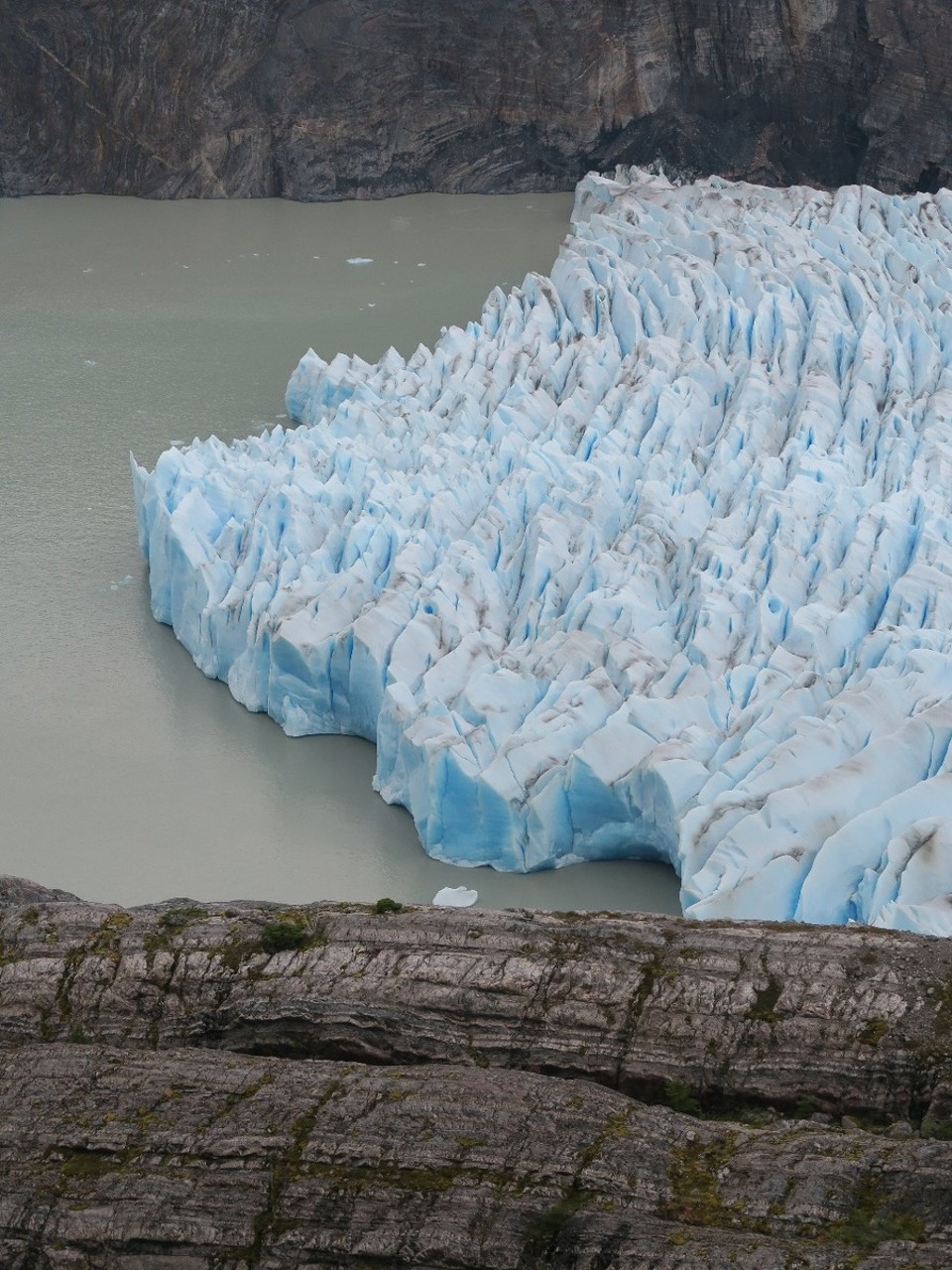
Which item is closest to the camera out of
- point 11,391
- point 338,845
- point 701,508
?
point 338,845

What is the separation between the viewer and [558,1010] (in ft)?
12.0

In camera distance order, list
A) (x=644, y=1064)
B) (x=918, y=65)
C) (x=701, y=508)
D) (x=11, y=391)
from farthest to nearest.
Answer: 1. (x=918, y=65)
2. (x=11, y=391)
3. (x=701, y=508)
4. (x=644, y=1064)

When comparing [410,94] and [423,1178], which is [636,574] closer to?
[423,1178]

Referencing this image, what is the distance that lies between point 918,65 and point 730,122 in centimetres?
219

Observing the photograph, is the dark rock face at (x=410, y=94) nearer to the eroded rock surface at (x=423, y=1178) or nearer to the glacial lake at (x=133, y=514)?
the glacial lake at (x=133, y=514)

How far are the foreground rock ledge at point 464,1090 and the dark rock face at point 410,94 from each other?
1517cm

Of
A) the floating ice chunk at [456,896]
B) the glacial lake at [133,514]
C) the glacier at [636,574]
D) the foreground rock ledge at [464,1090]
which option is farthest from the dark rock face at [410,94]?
the foreground rock ledge at [464,1090]

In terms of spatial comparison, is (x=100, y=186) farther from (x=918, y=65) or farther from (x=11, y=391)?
(x=918, y=65)

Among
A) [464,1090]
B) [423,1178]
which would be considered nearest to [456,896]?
[464,1090]

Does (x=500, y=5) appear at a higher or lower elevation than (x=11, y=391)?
higher

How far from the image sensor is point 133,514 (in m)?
10.0

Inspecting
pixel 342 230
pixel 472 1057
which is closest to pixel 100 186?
pixel 342 230

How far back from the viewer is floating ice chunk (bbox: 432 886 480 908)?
21.1 feet

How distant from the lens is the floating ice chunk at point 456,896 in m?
6.43
